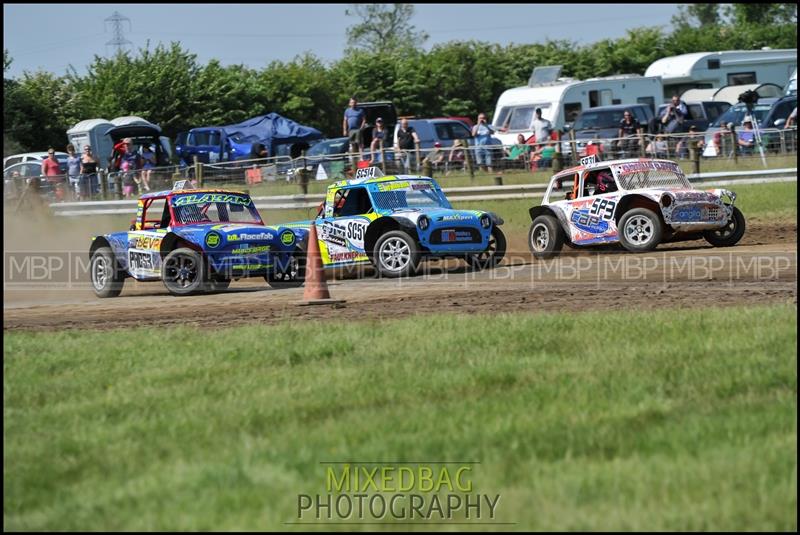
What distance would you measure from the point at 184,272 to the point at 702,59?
26904 millimetres

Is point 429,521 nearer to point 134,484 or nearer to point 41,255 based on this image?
point 134,484

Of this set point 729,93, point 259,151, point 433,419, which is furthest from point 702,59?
point 433,419

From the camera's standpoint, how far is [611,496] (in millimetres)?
5332

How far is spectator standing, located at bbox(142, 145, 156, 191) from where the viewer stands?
27812 mm

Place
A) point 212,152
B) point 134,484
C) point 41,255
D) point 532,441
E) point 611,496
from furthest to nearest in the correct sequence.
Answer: point 212,152
point 41,255
point 532,441
point 134,484
point 611,496

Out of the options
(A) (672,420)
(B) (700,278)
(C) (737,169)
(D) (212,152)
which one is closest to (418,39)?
(D) (212,152)

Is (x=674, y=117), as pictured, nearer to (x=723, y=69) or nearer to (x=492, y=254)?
(x=723, y=69)

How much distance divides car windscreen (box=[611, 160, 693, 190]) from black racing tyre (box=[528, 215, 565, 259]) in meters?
1.19

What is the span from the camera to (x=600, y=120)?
3014 cm

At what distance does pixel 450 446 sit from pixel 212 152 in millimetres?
32344

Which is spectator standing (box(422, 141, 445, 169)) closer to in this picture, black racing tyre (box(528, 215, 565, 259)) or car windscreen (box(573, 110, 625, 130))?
car windscreen (box(573, 110, 625, 130))

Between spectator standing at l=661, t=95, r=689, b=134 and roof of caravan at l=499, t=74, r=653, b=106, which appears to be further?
roof of caravan at l=499, t=74, r=653, b=106

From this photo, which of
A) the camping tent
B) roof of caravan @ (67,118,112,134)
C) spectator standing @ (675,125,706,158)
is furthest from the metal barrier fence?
roof of caravan @ (67,118,112,134)

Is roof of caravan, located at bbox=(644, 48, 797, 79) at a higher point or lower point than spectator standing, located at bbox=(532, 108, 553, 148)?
higher
